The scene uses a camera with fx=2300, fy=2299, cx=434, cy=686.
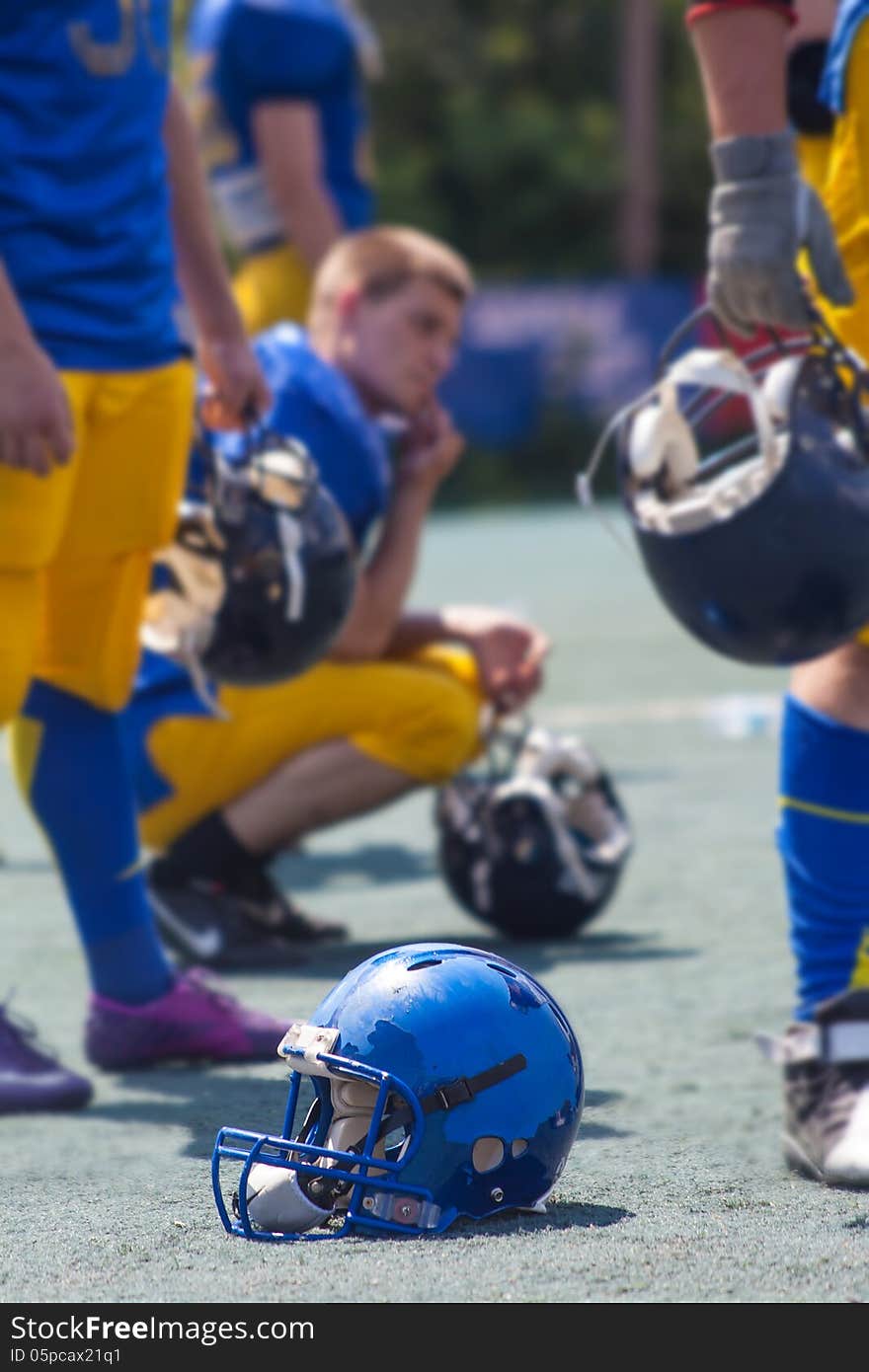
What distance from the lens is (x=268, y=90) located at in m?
5.05

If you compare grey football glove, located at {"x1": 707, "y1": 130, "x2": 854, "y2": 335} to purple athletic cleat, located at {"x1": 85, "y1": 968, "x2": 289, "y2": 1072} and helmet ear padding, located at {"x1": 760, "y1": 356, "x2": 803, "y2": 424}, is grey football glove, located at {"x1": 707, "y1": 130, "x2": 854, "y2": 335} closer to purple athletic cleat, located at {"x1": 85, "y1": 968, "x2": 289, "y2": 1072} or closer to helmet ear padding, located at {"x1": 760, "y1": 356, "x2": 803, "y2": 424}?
helmet ear padding, located at {"x1": 760, "y1": 356, "x2": 803, "y2": 424}

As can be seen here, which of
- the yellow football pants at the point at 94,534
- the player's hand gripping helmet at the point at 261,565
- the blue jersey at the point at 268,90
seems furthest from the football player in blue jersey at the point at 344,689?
the blue jersey at the point at 268,90

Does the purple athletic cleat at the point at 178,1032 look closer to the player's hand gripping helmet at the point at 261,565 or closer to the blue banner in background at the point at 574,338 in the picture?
the player's hand gripping helmet at the point at 261,565

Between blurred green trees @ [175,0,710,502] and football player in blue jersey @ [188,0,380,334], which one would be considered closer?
football player in blue jersey @ [188,0,380,334]

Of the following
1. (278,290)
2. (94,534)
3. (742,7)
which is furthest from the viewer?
(278,290)

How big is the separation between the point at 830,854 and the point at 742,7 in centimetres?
89

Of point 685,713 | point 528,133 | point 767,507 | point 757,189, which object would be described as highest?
point 757,189

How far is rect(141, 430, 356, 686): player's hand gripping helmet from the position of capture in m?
3.07

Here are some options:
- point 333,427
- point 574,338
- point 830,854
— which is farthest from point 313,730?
point 574,338

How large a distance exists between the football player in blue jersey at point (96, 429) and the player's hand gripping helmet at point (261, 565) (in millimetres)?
114

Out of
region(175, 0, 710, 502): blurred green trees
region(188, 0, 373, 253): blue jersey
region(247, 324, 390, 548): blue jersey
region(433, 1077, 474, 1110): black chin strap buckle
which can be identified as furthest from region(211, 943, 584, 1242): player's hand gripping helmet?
region(175, 0, 710, 502): blurred green trees

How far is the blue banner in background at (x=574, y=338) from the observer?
1902cm

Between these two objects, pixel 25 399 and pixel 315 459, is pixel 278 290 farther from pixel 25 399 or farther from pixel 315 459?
pixel 25 399

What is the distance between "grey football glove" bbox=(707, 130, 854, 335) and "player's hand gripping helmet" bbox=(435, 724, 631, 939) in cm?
151
